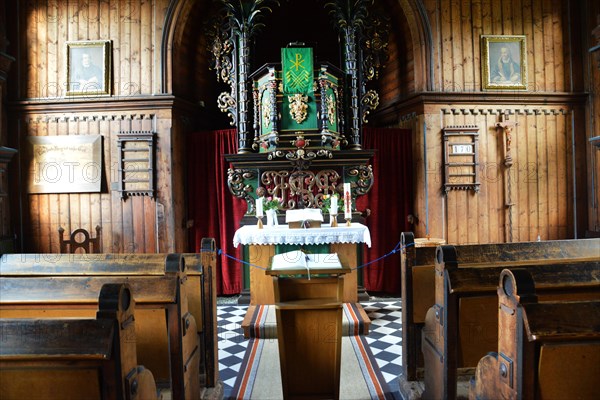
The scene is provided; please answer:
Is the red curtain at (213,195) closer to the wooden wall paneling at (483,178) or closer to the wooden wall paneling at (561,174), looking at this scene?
the wooden wall paneling at (483,178)

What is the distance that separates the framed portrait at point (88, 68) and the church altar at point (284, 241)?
3699 millimetres

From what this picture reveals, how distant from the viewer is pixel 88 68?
21.5ft

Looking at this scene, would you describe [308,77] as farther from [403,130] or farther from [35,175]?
[35,175]

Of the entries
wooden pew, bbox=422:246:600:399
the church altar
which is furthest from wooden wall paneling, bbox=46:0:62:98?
wooden pew, bbox=422:246:600:399

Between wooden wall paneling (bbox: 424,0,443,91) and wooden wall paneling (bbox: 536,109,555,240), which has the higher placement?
wooden wall paneling (bbox: 424,0,443,91)

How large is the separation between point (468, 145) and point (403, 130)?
3.71 feet

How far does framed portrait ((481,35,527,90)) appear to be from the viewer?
6.66m

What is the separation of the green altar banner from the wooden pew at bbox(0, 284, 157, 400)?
4.99 m

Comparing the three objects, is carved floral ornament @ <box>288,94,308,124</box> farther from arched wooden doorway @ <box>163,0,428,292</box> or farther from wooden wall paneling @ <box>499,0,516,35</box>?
wooden wall paneling @ <box>499,0,516,35</box>

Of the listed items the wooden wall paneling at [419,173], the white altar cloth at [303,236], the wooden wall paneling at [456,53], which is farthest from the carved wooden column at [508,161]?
the white altar cloth at [303,236]

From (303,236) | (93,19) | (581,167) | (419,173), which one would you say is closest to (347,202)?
(303,236)

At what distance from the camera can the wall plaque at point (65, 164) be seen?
21.3 ft

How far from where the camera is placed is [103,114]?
6.54m

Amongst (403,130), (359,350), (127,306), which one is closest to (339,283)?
(127,306)
